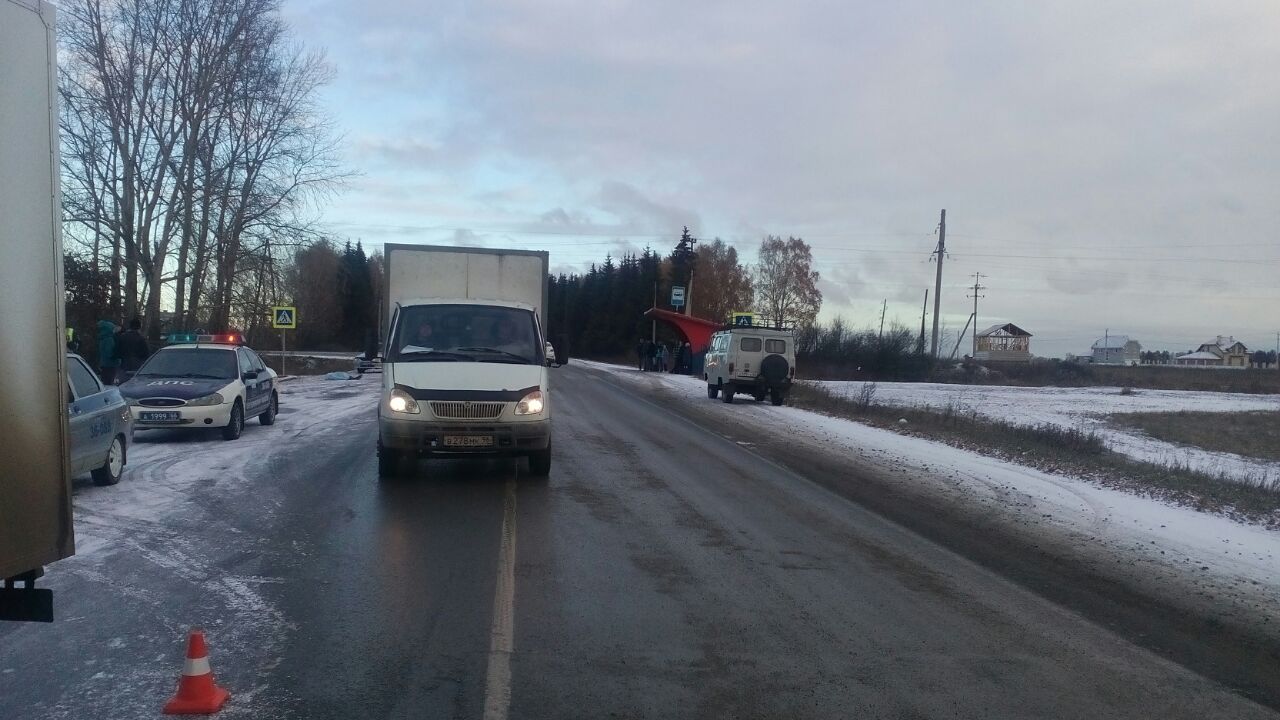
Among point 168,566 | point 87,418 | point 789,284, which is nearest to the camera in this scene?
point 168,566

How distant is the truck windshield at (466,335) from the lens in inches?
480

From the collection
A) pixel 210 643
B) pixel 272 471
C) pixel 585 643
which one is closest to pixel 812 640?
pixel 585 643

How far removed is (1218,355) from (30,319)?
191496 mm

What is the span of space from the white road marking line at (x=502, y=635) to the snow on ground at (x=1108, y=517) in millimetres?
5468

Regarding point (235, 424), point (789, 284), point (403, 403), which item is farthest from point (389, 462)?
point (789, 284)

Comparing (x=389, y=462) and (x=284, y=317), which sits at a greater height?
(x=284, y=317)

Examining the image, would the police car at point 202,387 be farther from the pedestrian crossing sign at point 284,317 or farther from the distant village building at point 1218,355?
the distant village building at point 1218,355

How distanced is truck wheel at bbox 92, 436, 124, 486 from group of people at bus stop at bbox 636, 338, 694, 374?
41951 mm

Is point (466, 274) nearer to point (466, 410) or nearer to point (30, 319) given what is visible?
point (466, 410)

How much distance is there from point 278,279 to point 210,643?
36.5 meters

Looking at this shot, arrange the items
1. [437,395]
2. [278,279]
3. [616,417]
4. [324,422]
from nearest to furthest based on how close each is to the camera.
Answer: [437,395]
[324,422]
[616,417]
[278,279]

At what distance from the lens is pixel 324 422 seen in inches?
764

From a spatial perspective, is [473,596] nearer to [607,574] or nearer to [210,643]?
[607,574]

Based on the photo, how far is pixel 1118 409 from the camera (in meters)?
34.6
